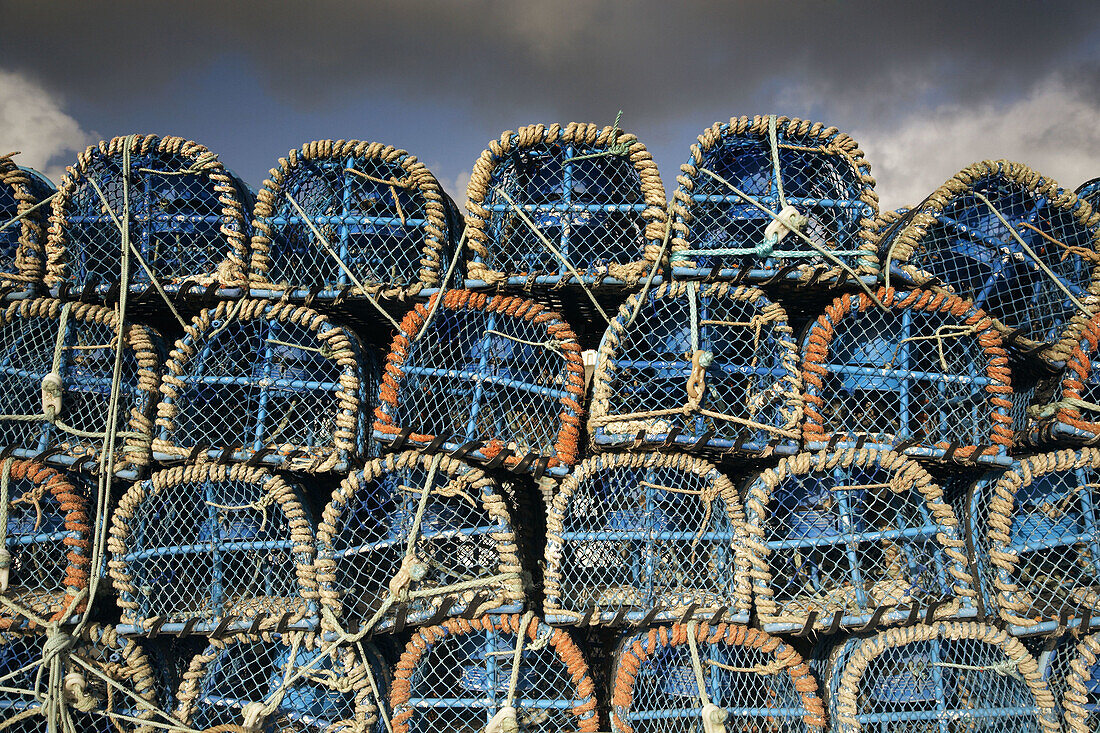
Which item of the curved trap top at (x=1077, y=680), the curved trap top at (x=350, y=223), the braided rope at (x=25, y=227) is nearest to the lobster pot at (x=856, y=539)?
the curved trap top at (x=1077, y=680)

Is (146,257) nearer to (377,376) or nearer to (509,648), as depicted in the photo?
(377,376)

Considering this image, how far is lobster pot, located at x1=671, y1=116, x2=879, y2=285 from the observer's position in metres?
2.02

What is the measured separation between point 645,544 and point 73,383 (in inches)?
75.9

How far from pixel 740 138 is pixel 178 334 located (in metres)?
2.17

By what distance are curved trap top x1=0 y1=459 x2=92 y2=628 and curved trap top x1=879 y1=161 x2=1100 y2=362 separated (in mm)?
2650

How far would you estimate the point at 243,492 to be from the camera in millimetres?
2008

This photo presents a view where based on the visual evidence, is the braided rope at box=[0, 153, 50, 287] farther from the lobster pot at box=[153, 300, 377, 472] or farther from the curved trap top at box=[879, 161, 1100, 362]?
the curved trap top at box=[879, 161, 1100, 362]

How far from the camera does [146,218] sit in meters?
2.21

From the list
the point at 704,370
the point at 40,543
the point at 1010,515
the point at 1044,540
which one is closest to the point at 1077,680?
the point at 1044,540

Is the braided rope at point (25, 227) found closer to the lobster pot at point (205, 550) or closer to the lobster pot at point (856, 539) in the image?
the lobster pot at point (205, 550)

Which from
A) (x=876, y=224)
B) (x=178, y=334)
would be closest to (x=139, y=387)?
(x=178, y=334)

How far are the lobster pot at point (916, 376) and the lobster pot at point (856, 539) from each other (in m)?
0.10

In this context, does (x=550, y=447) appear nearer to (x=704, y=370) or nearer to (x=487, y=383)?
(x=487, y=383)

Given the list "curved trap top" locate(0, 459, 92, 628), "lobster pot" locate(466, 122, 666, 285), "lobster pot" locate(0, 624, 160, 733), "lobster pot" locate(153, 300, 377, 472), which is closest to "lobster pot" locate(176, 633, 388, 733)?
"lobster pot" locate(0, 624, 160, 733)
